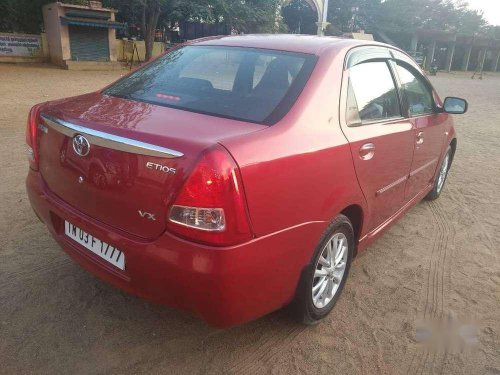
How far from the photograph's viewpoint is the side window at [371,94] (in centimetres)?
259

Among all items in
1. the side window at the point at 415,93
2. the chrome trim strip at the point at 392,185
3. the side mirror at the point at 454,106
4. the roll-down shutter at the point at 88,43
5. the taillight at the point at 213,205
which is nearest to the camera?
the taillight at the point at 213,205

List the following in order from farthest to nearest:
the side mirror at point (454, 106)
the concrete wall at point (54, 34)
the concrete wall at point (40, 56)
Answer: the concrete wall at point (40, 56) → the concrete wall at point (54, 34) → the side mirror at point (454, 106)

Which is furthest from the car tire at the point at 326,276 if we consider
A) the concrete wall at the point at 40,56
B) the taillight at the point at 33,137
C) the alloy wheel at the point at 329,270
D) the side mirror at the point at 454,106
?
the concrete wall at the point at 40,56

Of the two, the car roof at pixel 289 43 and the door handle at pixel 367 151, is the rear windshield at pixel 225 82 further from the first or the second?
the door handle at pixel 367 151

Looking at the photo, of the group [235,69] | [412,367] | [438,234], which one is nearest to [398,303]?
[412,367]

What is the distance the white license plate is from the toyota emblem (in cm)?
42

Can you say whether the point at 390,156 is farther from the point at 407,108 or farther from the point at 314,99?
the point at 314,99

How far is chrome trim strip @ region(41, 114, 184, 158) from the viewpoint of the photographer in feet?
5.97

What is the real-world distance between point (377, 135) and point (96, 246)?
5.79 feet

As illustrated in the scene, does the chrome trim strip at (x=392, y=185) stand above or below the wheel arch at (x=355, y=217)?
above

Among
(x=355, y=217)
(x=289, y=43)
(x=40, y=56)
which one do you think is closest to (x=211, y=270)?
(x=355, y=217)

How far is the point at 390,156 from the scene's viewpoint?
9.48 ft

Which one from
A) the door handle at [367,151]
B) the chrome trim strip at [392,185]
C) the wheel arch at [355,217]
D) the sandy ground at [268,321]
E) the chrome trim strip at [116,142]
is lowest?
the sandy ground at [268,321]

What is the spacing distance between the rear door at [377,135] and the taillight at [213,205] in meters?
0.92
